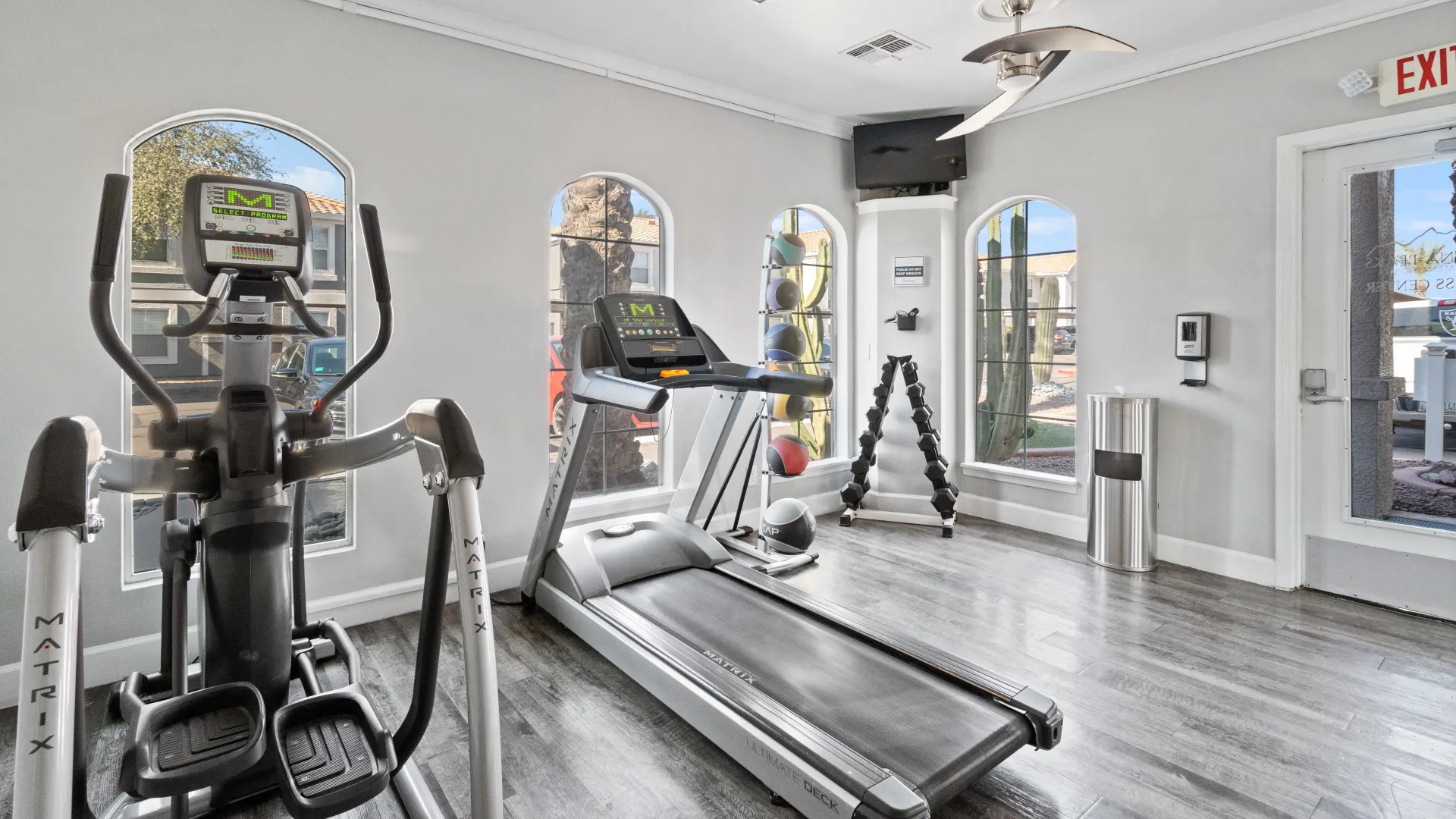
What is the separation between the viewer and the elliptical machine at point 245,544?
1.42 metres

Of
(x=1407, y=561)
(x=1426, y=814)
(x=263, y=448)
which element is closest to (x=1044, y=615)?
(x=1426, y=814)

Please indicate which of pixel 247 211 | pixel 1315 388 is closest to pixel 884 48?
pixel 1315 388

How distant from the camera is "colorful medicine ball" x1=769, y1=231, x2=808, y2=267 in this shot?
16.8ft

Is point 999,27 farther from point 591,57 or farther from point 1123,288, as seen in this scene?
point 591,57

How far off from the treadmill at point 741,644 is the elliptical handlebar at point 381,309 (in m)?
0.85

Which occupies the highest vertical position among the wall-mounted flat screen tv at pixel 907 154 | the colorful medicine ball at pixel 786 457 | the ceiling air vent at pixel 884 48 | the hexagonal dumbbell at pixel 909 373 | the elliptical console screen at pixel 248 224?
the ceiling air vent at pixel 884 48

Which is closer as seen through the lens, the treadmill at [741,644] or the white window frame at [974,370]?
the treadmill at [741,644]

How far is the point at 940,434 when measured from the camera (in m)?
5.25

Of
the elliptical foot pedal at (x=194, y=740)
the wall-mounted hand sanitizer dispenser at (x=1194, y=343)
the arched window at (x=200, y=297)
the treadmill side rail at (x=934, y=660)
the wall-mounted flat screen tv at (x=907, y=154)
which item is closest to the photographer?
the elliptical foot pedal at (x=194, y=740)

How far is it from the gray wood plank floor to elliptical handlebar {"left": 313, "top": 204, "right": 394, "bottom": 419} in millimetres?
1162

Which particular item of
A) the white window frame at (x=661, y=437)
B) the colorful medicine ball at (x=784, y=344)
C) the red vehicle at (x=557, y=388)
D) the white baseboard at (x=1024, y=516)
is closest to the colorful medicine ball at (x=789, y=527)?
the white window frame at (x=661, y=437)

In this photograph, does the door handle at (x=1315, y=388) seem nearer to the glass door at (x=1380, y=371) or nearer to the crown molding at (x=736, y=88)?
the glass door at (x=1380, y=371)

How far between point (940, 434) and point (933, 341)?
676mm

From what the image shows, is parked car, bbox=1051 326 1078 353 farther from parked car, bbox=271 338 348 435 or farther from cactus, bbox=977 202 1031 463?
parked car, bbox=271 338 348 435
